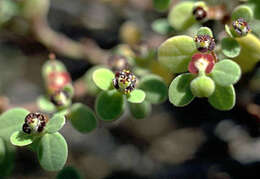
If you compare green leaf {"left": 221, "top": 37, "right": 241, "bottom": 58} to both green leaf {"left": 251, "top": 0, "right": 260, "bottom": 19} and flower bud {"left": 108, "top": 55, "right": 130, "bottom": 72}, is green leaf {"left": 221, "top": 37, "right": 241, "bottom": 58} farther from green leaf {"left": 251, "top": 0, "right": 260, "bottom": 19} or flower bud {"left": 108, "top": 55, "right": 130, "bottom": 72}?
flower bud {"left": 108, "top": 55, "right": 130, "bottom": 72}

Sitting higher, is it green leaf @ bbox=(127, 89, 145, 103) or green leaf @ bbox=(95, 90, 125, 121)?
green leaf @ bbox=(127, 89, 145, 103)

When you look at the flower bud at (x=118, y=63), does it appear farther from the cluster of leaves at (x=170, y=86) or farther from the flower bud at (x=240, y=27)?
the flower bud at (x=240, y=27)

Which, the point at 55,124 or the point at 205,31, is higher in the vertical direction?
the point at 205,31

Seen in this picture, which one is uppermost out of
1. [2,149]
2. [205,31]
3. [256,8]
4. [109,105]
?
[256,8]

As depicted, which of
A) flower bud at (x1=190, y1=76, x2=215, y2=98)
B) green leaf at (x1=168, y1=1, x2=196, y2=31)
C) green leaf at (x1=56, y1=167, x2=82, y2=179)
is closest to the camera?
flower bud at (x1=190, y1=76, x2=215, y2=98)

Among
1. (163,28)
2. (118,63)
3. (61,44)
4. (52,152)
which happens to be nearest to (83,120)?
(52,152)

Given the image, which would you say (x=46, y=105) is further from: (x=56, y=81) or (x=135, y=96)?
(x=135, y=96)

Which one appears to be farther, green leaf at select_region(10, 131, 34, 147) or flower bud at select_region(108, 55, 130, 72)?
flower bud at select_region(108, 55, 130, 72)

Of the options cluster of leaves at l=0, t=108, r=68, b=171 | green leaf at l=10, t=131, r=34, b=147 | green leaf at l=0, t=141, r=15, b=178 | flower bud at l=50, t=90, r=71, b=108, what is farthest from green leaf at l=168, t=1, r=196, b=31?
green leaf at l=0, t=141, r=15, b=178
